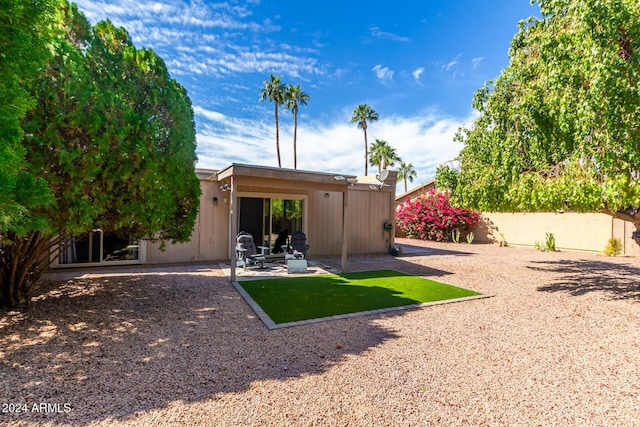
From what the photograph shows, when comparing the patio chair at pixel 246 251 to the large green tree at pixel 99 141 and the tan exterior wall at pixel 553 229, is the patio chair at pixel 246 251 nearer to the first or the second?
the large green tree at pixel 99 141

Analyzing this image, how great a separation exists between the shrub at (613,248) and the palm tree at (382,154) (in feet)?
80.1

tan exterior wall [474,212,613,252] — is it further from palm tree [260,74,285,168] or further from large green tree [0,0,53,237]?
palm tree [260,74,285,168]

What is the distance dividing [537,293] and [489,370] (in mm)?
4764

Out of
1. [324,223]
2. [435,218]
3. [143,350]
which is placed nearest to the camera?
[143,350]

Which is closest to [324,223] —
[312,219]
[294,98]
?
[312,219]

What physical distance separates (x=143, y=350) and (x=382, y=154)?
3498 cm

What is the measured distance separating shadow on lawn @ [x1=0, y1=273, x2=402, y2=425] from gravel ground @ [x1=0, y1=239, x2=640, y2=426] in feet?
0.06

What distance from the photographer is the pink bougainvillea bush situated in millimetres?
19109

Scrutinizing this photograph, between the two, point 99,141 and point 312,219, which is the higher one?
point 99,141

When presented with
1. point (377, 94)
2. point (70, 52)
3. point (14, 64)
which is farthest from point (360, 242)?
point (14, 64)

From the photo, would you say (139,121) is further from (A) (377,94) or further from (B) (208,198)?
(A) (377,94)

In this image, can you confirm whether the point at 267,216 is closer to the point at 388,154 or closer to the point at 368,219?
the point at 368,219

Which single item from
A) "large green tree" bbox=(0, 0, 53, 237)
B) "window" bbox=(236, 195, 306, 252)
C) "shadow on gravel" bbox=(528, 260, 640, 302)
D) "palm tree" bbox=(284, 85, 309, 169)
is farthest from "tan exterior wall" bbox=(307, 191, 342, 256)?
"palm tree" bbox=(284, 85, 309, 169)

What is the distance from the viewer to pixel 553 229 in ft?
52.0
